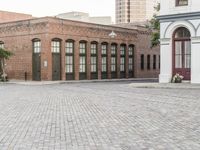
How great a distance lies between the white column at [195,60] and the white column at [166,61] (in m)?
1.96

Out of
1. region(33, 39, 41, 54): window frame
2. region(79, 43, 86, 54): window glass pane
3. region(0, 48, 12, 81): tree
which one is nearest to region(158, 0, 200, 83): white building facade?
region(79, 43, 86, 54): window glass pane

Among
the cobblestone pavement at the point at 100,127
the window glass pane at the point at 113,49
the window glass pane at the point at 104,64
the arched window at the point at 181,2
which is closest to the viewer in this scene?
the cobblestone pavement at the point at 100,127

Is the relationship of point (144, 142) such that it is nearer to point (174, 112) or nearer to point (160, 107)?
point (174, 112)

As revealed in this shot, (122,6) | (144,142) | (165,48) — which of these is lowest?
(144,142)

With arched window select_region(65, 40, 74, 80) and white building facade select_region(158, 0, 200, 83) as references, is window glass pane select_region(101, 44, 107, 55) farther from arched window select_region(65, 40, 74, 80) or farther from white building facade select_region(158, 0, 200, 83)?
white building facade select_region(158, 0, 200, 83)

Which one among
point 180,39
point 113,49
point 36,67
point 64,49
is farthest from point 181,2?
point 113,49

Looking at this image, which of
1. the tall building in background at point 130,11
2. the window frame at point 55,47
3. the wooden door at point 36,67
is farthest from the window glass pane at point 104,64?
the tall building in background at point 130,11

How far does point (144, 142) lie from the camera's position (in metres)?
8.45

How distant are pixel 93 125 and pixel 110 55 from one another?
35.1m

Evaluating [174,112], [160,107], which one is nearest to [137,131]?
[174,112]

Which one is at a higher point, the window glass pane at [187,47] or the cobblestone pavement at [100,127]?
the window glass pane at [187,47]

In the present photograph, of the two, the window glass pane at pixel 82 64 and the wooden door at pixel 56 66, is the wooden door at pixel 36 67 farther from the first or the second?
the window glass pane at pixel 82 64

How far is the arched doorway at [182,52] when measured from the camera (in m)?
30.8

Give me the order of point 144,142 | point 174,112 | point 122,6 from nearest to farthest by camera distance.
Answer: point 144,142 → point 174,112 → point 122,6
